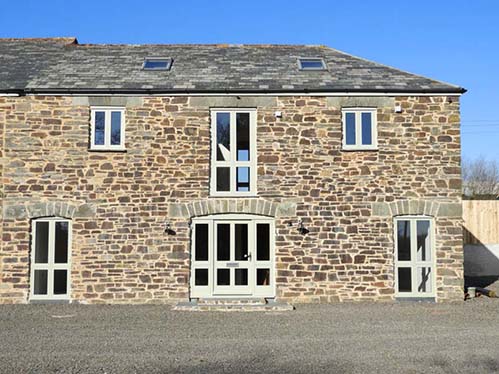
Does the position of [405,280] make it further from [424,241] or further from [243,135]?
[243,135]

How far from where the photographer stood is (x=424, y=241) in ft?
46.4

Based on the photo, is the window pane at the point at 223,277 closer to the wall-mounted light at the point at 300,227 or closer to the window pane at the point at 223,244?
the window pane at the point at 223,244

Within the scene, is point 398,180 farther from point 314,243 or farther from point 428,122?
point 314,243

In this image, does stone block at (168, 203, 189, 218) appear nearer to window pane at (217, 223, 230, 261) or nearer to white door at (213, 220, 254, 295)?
white door at (213, 220, 254, 295)

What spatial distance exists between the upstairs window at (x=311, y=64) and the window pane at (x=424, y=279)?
591 cm

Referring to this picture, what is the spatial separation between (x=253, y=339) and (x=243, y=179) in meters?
5.65

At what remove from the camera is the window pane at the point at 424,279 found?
14102 mm

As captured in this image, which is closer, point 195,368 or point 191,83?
point 195,368

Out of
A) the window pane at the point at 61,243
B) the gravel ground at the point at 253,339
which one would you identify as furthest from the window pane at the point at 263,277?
the window pane at the point at 61,243

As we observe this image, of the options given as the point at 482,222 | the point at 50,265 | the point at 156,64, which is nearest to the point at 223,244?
the point at 50,265

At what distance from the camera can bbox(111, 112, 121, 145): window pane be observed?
1432cm

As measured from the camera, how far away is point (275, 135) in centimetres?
1431

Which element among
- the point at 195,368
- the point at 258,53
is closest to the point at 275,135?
the point at 258,53

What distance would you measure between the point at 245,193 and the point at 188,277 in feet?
8.14
